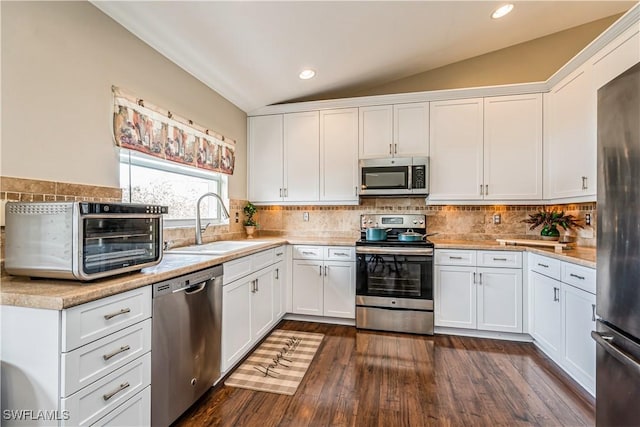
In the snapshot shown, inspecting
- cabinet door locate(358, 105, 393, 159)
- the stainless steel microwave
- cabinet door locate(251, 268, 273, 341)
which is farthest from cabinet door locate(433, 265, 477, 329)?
cabinet door locate(251, 268, 273, 341)

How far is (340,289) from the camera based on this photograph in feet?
10.2

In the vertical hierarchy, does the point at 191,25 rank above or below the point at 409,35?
below

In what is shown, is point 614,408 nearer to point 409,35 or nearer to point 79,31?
point 409,35

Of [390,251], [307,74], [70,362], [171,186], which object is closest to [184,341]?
[70,362]

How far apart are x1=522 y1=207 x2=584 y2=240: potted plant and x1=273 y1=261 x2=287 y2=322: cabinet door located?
2.65 metres

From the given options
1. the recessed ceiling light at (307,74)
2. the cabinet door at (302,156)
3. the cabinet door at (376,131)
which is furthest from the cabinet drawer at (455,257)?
the recessed ceiling light at (307,74)

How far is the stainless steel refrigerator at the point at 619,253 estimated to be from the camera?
3.55 feet

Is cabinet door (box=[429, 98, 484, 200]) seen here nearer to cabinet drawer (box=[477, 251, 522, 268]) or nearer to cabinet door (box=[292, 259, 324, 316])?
cabinet drawer (box=[477, 251, 522, 268])

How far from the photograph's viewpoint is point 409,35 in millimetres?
2648

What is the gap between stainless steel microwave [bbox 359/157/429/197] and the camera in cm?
313

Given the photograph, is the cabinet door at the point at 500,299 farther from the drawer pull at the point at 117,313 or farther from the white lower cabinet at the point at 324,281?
the drawer pull at the point at 117,313

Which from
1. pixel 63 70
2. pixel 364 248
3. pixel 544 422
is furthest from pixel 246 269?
pixel 544 422

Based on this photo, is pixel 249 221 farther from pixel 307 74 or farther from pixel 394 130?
pixel 394 130

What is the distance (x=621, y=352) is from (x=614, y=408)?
270 millimetres
